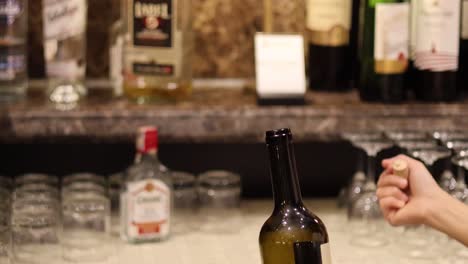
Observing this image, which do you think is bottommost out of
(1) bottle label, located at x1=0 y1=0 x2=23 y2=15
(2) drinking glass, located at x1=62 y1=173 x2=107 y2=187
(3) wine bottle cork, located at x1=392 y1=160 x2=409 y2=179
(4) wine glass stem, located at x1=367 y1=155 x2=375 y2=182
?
(2) drinking glass, located at x1=62 y1=173 x2=107 y2=187

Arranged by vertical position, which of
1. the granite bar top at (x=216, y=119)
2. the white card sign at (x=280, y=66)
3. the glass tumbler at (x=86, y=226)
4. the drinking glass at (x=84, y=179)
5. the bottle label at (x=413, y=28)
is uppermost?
the bottle label at (x=413, y=28)

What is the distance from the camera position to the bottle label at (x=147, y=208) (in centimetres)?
180

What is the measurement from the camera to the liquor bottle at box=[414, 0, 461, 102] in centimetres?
193

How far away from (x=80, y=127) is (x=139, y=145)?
17cm

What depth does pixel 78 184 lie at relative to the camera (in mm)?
1925

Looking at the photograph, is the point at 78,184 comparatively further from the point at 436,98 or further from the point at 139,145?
the point at 436,98

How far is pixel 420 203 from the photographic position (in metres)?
1.45

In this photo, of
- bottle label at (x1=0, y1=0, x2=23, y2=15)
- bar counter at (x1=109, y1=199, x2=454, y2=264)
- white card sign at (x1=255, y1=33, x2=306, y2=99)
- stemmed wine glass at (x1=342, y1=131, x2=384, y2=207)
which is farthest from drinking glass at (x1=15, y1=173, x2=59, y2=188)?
stemmed wine glass at (x1=342, y1=131, x2=384, y2=207)

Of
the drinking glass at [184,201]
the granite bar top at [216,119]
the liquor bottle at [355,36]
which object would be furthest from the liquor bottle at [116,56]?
the liquor bottle at [355,36]

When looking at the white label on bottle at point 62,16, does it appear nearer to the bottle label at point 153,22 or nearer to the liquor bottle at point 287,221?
the bottle label at point 153,22

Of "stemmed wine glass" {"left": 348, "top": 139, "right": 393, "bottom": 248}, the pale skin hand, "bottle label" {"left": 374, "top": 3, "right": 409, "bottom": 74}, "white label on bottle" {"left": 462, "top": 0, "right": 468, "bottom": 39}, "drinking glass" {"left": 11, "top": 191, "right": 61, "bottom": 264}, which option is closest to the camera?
the pale skin hand

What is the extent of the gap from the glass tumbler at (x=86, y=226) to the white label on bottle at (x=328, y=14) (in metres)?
0.60

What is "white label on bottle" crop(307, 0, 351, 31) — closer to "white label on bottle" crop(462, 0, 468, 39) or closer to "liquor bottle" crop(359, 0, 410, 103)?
"liquor bottle" crop(359, 0, 410, 103)

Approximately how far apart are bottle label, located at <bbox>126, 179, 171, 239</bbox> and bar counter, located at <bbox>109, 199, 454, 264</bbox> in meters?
0.03
